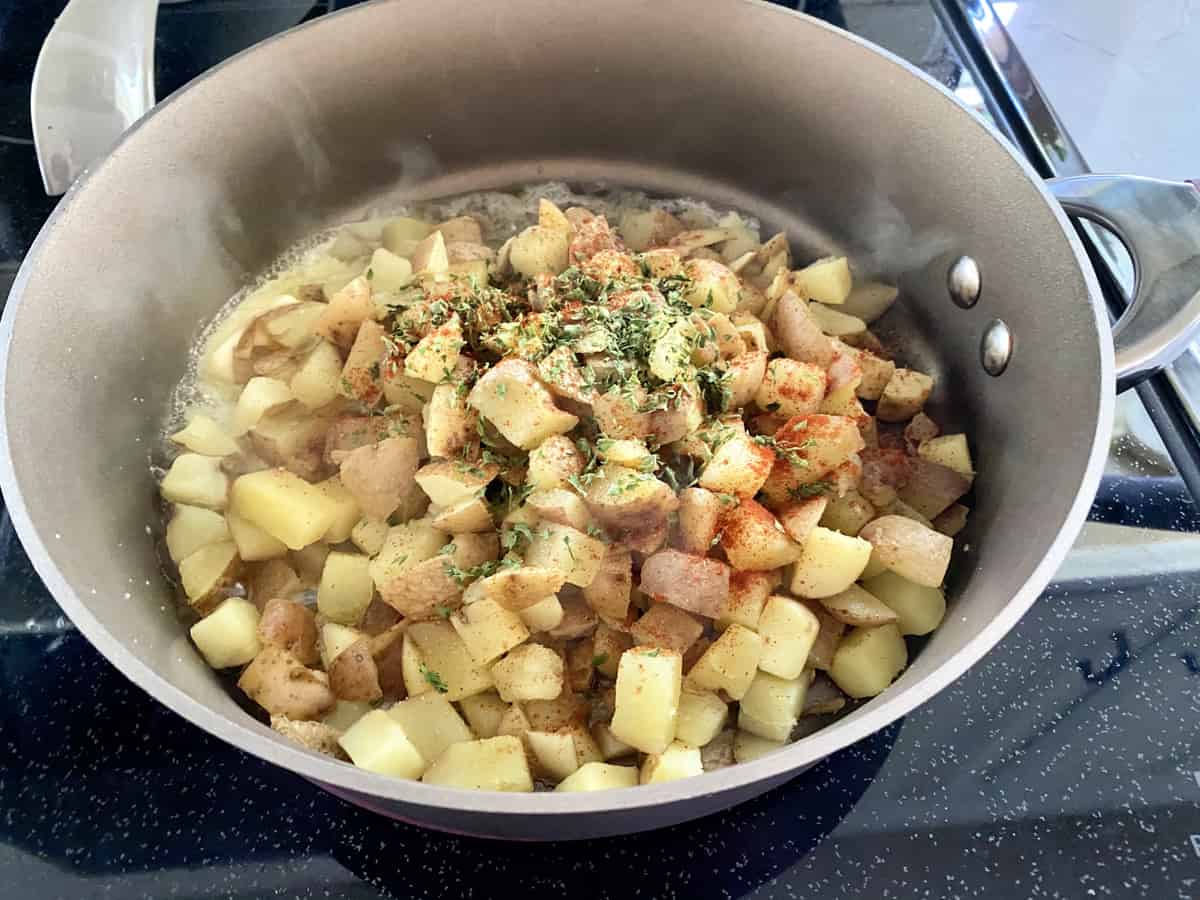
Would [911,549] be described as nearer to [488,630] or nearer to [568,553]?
[568,553]

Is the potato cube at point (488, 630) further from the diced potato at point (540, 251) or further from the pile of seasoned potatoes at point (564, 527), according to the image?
the diced potato at point (540, 251)

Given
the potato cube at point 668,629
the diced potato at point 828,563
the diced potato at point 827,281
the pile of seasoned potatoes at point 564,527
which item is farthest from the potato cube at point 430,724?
the diced potato at point 827,281

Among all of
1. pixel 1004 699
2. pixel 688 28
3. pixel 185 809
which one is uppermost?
pixel 688 28

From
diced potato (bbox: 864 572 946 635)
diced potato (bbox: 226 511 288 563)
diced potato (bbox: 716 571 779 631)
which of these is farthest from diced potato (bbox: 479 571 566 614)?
diced potato (bbox: 864 572 946 635)

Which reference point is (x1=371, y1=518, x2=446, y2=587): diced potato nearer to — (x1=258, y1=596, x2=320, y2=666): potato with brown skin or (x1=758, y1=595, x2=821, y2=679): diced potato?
(x1=258, y1=596, x2=320, y2=666): potato with brown skin

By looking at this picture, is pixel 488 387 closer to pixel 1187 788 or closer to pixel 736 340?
pixel 736 340

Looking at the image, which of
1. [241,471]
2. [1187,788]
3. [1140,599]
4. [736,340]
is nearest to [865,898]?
[1187,788]
